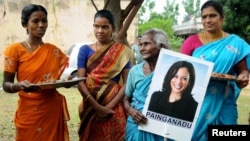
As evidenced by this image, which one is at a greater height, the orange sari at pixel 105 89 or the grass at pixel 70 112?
the orange sari at pixel 105 89

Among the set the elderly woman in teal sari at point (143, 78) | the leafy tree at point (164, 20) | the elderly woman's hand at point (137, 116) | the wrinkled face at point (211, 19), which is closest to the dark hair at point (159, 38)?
the elderly woman in teal sari at point (143, 78)

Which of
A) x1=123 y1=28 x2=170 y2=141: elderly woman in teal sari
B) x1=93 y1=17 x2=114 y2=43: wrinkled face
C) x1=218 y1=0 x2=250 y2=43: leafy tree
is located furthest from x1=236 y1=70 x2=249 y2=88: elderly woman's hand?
x1=218 y1=0 x2=250 y2=43: leafy tree

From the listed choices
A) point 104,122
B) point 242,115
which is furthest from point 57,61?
point 242,115

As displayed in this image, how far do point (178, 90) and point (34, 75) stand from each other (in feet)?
4.01

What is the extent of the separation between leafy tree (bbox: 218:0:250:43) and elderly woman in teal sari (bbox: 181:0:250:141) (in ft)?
42.6

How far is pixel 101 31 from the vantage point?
3.45m

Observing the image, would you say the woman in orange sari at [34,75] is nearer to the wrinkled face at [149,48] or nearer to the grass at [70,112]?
the wrinkled face at [149,48]

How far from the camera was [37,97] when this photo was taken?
3.31 m

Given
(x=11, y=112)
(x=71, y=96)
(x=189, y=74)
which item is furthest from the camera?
(x=71, y=96)

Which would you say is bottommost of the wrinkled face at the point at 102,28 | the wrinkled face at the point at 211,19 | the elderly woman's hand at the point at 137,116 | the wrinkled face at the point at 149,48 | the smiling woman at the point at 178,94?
the elderly woman's hand at the point at 137,116

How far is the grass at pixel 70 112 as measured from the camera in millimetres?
6419

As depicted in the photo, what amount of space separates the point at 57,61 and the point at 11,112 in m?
5.18

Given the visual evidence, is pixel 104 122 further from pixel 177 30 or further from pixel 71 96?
pixel 177 30

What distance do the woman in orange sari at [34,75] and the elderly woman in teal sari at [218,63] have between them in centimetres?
121
